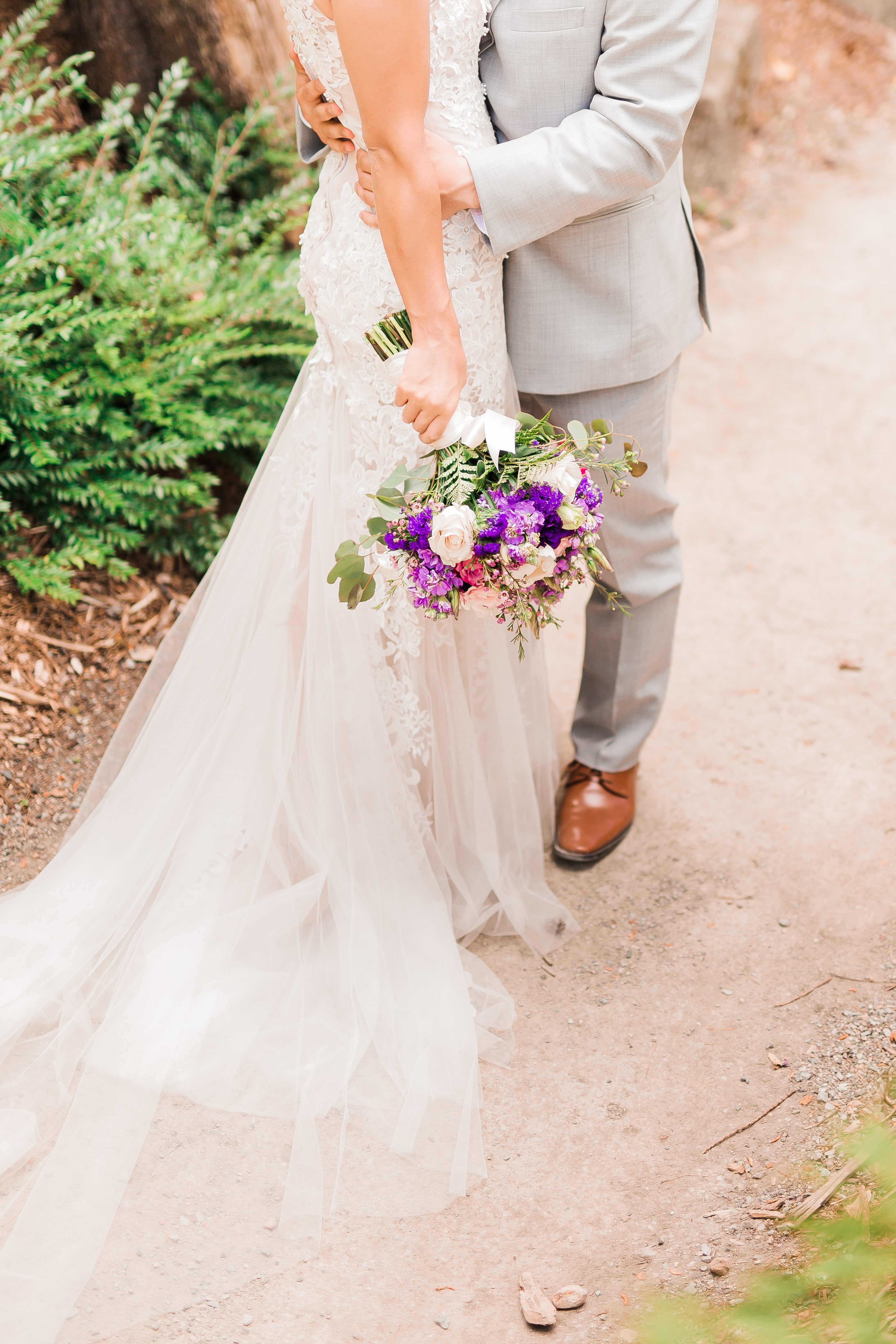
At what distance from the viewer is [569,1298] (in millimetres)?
1718

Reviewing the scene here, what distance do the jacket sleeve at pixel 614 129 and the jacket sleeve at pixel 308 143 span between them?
0.48 m

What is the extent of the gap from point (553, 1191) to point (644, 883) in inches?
33.6

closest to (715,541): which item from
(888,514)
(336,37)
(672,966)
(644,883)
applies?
(888,514)

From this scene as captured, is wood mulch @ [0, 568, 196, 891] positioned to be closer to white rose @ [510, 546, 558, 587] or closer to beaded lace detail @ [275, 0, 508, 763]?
beaded lace detail @ [275, 0, 508, 763]

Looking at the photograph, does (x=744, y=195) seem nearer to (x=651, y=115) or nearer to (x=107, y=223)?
(x=107, y=223)

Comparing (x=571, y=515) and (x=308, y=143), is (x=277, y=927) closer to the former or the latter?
(x=571, y=515)

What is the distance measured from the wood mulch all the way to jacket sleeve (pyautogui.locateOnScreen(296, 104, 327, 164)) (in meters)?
1.35

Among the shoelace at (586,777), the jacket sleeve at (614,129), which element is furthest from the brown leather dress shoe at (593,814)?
the jacket sleeve at (614,129)

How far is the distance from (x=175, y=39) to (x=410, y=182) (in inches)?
100

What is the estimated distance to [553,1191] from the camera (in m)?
1.92

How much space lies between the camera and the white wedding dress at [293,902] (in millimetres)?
1796

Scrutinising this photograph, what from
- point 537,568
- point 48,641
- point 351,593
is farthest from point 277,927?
point 48,641

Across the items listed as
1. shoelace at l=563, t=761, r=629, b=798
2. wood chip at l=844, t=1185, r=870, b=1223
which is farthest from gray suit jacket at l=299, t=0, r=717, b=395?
wood chip at l=844, t=1185, r=870, b=1223

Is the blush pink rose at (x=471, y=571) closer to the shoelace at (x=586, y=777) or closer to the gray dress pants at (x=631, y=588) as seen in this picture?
the gray dress pants at (x=631, y=588)
